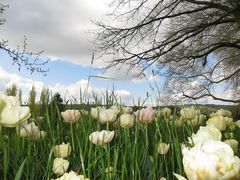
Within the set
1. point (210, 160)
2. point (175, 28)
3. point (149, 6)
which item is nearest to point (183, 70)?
point (175, 28)

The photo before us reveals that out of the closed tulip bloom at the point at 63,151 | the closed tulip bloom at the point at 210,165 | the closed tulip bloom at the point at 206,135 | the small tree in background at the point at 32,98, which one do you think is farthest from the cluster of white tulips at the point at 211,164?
the small tree in background at the point at 32,98

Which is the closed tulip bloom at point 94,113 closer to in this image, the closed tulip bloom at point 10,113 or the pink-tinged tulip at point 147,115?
the pink-tinged tulip at point 147,115

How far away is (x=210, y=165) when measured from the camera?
4.05 feet

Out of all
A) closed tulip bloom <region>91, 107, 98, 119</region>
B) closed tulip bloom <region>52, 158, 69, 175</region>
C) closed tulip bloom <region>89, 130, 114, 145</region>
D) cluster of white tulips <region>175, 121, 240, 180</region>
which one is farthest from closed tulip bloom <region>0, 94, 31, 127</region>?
closed tulip bloom <region>91, 107, 98, 119</region>

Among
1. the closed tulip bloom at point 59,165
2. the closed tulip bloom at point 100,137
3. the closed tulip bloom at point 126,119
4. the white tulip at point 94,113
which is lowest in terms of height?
the closed tulip bloom at point 59,165

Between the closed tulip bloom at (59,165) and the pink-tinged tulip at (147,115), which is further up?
the pink-tinged tulip at (147,115)

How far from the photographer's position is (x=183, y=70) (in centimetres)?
2220

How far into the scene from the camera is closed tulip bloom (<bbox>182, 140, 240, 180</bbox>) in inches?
48.2

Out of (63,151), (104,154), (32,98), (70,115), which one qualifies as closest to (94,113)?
(70,115)

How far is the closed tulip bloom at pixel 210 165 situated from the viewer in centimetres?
122

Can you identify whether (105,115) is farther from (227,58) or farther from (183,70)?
(227,58)

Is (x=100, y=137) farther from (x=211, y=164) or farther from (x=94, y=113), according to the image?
(x=211, y=164)

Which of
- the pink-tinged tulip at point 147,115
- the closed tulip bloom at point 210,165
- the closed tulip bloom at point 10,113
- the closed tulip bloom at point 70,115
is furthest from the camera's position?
the closed tulip bloom at point 70,115

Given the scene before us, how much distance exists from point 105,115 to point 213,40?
20861mm
